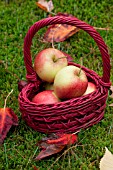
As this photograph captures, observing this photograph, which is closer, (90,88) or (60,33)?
(90,88)

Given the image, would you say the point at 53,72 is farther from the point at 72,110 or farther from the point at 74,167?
the point at 74,167

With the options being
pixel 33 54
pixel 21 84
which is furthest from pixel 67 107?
pixel 33 54

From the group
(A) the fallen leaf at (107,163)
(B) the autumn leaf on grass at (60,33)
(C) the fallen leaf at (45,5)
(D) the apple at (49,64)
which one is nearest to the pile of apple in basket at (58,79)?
(D) the apple at (49,64)

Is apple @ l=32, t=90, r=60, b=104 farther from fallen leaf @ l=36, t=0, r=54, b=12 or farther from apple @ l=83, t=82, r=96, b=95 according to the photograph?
fallen leaf @ l=36, t=0, r=54, b=12

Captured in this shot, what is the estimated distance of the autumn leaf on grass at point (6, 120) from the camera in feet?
8.04

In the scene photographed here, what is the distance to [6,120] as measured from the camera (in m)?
2.49

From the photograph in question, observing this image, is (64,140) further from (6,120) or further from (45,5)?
(45,5)

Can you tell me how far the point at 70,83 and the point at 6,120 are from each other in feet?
1.31

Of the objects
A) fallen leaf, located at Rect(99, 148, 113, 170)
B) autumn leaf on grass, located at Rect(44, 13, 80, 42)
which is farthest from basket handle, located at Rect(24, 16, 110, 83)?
autumn leaf on grass, located at Rect(44, 13, 80, 42)

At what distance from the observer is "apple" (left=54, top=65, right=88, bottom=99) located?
7.97ft

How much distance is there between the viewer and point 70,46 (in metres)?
3.41

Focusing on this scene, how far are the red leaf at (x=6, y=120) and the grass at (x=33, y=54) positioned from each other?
64 millimetres

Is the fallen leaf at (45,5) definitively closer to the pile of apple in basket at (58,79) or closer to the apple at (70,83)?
the pile of apple in basket at (58,79)

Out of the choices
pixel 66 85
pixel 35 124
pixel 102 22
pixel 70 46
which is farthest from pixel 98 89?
pixel 102 22
